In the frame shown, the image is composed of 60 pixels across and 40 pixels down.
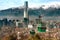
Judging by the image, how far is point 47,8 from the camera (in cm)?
8012

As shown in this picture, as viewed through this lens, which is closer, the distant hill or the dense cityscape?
the dense cityscape

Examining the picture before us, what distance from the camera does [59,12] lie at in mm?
78500

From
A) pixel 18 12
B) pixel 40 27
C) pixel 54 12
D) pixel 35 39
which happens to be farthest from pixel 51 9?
pixel 35 39

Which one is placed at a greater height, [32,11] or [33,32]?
[33,32]

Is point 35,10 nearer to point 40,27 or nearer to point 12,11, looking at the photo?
point 12,11

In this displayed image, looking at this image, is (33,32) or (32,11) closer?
(33,32)

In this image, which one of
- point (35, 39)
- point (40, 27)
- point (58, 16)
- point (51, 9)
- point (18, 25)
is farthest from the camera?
point (51, 9)

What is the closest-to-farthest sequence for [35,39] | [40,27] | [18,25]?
[35,39], [40,27], [18,25]

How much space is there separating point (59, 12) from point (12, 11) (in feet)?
37.7

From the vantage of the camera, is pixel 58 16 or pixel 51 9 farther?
pixel 51 9

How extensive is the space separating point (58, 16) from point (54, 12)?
4.36m

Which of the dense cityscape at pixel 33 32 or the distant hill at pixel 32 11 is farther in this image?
the distant hill at pixel 32 11

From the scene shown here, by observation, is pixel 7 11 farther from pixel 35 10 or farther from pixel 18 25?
pixel 18 25

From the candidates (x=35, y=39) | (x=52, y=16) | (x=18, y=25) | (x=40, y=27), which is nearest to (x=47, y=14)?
(x=52, y=16)
